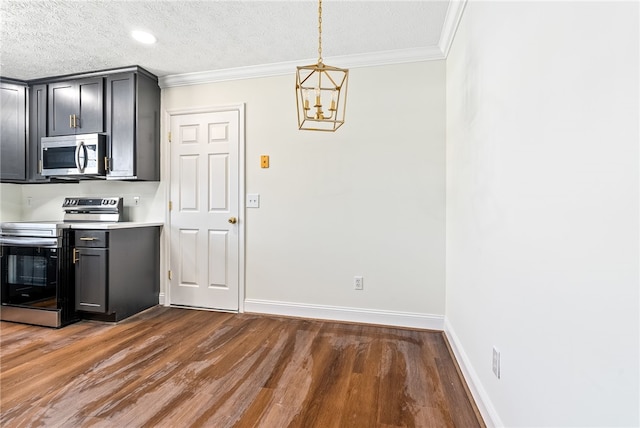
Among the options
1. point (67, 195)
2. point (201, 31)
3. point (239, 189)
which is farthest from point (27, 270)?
point (201, 31)

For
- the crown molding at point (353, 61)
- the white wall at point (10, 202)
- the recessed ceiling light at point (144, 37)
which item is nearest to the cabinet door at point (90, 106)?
the crown molding at point (353, 61)

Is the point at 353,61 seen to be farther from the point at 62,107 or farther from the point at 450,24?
the point at 62,107

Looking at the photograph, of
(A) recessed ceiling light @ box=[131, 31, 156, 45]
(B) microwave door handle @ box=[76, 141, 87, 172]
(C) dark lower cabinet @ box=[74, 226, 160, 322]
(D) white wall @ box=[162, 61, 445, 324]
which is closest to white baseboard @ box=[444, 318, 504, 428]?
(D) white wall @ box=[162, 61, 445, 324]

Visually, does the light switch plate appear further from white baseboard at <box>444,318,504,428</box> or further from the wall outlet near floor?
the wall outlet near floor

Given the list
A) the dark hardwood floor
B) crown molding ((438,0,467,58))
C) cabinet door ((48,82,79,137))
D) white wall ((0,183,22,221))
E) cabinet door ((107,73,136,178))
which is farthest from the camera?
white wall ((0,183,22,221))

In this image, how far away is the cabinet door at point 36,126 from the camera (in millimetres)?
3166

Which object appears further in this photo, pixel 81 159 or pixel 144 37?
pixel 81 159

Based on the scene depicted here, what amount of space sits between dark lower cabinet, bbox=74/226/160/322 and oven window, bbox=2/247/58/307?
187mm

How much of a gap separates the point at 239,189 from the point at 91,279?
1.57 metres

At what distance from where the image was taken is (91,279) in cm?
266

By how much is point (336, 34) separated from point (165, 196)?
2392 millimetres

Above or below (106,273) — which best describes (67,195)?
above

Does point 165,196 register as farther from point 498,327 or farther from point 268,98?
point 498,327

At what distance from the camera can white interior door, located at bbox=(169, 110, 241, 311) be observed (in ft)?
9.81
